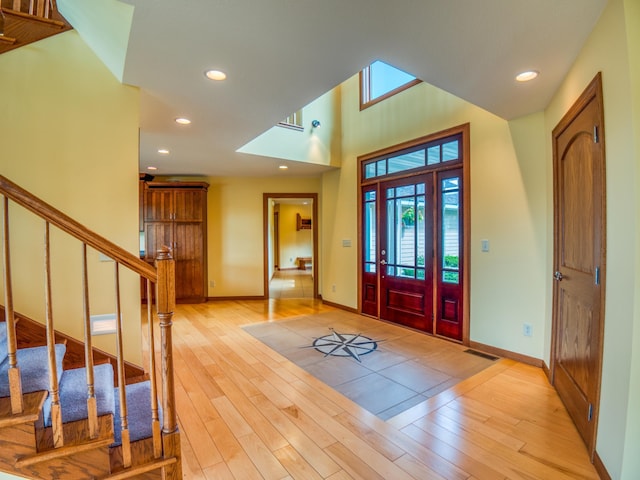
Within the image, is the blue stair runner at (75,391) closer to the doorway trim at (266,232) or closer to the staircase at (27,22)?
the staircase at (27,22)

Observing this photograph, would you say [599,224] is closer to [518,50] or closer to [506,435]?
[518,50]

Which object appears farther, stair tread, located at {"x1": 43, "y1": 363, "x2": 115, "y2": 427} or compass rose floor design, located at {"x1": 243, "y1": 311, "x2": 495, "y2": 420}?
compass rose floor design, located at {"x1": 243, "y1": 311, "x2": 495, "y2": 420}

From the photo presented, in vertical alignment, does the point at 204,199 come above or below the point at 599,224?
above

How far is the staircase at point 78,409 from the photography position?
1287 millimetres

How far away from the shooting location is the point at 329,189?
5.62 m

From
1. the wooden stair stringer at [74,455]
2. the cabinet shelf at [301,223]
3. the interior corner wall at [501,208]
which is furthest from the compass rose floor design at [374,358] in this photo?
the cabinet shelf at [301,223]

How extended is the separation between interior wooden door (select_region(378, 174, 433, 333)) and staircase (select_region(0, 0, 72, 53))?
3587 mm

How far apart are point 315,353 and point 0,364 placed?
7.94ft

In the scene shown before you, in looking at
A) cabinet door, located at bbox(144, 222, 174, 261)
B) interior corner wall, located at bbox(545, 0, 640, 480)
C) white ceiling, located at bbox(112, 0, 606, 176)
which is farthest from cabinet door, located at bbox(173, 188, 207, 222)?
interior corner wall, located at bbox(545, 0, 640, 480)

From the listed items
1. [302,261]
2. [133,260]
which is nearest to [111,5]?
[133,260]

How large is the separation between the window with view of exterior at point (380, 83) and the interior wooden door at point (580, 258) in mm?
2269

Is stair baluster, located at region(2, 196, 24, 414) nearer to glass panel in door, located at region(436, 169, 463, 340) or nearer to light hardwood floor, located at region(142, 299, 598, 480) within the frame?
light hardwood floor, located at region(142, 299, 598, 480)

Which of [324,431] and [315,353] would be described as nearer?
[324,431]

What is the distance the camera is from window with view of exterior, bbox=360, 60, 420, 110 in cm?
431
